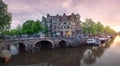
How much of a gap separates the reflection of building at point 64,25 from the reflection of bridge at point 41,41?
18160 millimetres

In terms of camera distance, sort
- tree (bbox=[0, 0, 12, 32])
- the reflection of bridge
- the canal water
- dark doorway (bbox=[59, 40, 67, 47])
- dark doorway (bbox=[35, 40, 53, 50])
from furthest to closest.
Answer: dark doorway (bbox=[59, 40, 67, 47]) → dark doorway (bbox=[35, 40, 53, 50]) → the reflection of bridge → tree (bbox=[0, 0, 12, 32]) → the canal water

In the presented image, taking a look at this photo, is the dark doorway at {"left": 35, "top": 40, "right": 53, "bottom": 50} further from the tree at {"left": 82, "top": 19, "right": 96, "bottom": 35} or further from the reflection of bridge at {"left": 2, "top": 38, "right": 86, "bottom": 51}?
the tree at {"left": 82, "top": 19, "right": 96, "bottom": 35}

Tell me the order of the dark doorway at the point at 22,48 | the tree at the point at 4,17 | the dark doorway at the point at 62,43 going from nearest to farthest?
the tree at the point at 4,17, the dark doorway at the point at 22,48, the dark doorway at the point at 62,43

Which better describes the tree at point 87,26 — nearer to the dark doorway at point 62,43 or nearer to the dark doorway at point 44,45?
the dark doorway at point 62,43

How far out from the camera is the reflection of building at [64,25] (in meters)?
78.6

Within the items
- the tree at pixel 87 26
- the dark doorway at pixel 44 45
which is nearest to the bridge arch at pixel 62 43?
the dark doorway at pixel 44 45

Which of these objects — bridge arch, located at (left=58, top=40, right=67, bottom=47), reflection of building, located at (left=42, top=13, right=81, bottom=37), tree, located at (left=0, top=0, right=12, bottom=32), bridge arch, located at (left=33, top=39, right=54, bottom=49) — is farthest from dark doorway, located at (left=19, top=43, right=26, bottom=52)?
reflection of building, located at (left=42, top=13, right=81, bottom=37)

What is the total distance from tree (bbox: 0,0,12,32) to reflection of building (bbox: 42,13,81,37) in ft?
112

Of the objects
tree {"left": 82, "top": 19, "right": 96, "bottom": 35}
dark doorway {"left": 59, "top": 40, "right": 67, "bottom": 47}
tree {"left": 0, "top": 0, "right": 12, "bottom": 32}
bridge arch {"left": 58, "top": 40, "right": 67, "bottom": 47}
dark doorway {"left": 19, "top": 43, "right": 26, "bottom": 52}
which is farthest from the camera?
tree {"left": 82, "top": 19, "right": 96, "bottom": 35}

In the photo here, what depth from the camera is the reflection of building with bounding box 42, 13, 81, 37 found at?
7862cm

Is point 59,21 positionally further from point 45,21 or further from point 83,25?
point 83,25

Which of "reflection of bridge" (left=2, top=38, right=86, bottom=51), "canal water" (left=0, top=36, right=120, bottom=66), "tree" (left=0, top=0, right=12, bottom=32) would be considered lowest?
"canal water" (left=0, top=36, right=120, bottom=66)

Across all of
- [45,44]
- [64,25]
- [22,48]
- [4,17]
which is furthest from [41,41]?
[64,25]

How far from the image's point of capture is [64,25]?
78.6 m
